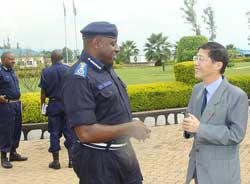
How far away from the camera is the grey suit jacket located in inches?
105

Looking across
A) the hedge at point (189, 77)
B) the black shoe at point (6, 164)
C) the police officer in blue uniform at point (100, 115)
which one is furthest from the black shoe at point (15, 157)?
the hedge at point (189, 77)

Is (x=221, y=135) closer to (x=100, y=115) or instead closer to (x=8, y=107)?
(x=100, y=115)

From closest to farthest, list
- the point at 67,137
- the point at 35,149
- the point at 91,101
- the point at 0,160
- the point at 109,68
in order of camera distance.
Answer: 1. the point at 91,101
2. the point at 109,68
3. the point at 67,137
4. the point at 0,160
5. the point at 35,149

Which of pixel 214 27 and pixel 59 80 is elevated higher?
pixel 214 27

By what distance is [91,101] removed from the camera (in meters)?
2.43

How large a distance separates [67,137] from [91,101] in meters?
3.91

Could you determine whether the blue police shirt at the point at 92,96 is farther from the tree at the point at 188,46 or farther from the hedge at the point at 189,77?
the tree at the point at 188,46

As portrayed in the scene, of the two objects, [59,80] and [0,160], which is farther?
[0,160]

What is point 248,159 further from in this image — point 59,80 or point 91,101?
point 91,101

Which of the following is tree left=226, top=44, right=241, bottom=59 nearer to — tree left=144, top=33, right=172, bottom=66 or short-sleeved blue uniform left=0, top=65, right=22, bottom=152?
tree left=144, top=33, right=172, bottom=66

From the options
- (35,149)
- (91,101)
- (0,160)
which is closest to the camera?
(91,101)

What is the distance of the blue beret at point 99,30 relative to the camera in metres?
2.48

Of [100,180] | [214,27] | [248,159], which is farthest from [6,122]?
[214,27]

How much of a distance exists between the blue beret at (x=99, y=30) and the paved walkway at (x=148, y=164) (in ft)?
10.7
